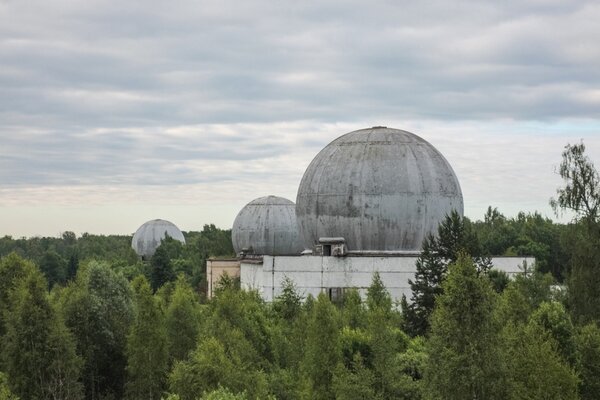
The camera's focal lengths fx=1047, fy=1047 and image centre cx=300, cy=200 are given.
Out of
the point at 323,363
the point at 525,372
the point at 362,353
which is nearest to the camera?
the point at 525,372

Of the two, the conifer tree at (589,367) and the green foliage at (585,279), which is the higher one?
the green foliage at (585,279)

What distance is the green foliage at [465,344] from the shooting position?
76.4ft


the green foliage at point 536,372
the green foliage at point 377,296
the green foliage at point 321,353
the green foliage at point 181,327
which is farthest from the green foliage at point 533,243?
the green foliage at point 536,372

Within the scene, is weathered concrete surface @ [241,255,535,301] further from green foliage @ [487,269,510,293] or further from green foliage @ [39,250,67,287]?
green foliage @ [39,250,67,287]

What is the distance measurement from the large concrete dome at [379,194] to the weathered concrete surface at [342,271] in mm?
1143

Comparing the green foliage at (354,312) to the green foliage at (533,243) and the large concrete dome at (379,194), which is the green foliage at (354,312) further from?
the green foliage at (533,243)

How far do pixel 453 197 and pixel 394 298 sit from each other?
18.8 feet

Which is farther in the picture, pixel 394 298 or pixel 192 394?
pixel 394 298

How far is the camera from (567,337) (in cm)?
2945

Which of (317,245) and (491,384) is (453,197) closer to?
(317,245)

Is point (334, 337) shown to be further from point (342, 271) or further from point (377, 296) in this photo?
point (342, 271)

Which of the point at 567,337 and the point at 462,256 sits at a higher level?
the point at 462,256

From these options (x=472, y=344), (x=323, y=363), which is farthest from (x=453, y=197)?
(x=472, y=344)

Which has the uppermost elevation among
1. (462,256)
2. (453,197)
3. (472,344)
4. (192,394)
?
(453,197)
